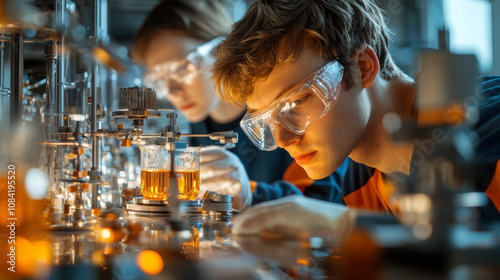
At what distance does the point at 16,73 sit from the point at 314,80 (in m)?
0.73

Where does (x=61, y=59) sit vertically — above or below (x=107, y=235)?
above

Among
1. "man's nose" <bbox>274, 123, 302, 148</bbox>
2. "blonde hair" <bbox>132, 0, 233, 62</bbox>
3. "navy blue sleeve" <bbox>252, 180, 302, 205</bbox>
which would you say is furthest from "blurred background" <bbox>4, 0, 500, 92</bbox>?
"blonde hair" <bbox>132, 0, 233, 62</bbox>

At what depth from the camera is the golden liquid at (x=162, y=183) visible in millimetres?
1323

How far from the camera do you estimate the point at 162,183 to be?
4.34ft

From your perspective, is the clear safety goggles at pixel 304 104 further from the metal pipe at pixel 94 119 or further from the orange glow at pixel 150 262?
the orange glow at pixel 150 262

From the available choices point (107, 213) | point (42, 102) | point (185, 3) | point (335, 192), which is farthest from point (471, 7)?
point (185, 3)

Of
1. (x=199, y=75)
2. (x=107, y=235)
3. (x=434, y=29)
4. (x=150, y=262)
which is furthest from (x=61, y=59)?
(x=199, y=75)

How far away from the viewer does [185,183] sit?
1.35 meters

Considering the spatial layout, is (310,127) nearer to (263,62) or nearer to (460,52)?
(263,62)

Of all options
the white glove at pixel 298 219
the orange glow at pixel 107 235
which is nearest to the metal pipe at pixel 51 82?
the orange glow at pixel 107 235

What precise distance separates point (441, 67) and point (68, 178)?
1.01 meters

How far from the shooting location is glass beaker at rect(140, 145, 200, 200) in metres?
1.33

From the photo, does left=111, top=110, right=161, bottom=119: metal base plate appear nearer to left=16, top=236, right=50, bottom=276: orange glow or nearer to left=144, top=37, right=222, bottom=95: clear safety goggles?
left=16, top=236, right=50, bottom=276: orange glow

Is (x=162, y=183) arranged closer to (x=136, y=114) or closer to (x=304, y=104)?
(x=136, y=114)
